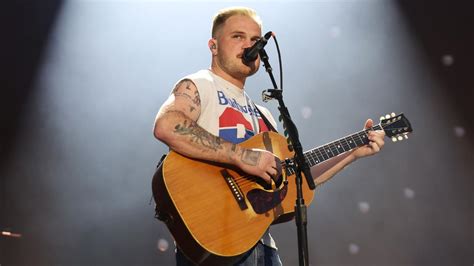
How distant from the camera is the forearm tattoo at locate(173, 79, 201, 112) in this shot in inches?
94.7

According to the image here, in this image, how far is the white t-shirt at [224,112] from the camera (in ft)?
8.15

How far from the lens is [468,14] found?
4.96 meters

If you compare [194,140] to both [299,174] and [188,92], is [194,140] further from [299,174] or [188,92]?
[299,174]

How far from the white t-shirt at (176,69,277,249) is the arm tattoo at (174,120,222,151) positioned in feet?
0.44

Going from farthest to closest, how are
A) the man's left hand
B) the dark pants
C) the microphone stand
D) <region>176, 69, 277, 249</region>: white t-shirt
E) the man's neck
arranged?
1. the man's left hand
2. the man's neck
3. <region>176, 69, 277, 249</region>: white t-shirt
4. the dark pants
5. the microphone stand

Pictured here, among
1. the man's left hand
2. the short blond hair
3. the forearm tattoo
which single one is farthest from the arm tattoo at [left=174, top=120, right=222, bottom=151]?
the man's left hand

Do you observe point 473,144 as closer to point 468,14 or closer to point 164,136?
point 468,14

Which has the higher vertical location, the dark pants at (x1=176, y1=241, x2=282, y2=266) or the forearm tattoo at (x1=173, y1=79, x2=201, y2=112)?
the forearm tattoo at (x1=173, y1=79, x2=201, y2=112)

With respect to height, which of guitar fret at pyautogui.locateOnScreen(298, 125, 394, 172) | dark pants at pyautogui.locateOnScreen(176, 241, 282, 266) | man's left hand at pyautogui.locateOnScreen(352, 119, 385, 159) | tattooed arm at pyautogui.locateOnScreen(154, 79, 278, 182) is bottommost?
dark pants at pyautogui.locateOnScreen(176, 241, 282, 266)

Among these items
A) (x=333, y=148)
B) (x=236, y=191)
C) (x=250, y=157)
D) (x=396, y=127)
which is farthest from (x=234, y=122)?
(x=396, y=127)

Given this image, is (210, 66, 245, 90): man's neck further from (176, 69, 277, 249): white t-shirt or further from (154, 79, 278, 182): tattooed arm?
(154, 79, 278, 182): tattooed arm

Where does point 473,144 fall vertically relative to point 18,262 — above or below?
below

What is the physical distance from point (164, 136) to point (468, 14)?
12.8 feet

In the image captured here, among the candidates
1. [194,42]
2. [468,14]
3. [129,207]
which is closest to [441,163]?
[468,14]
